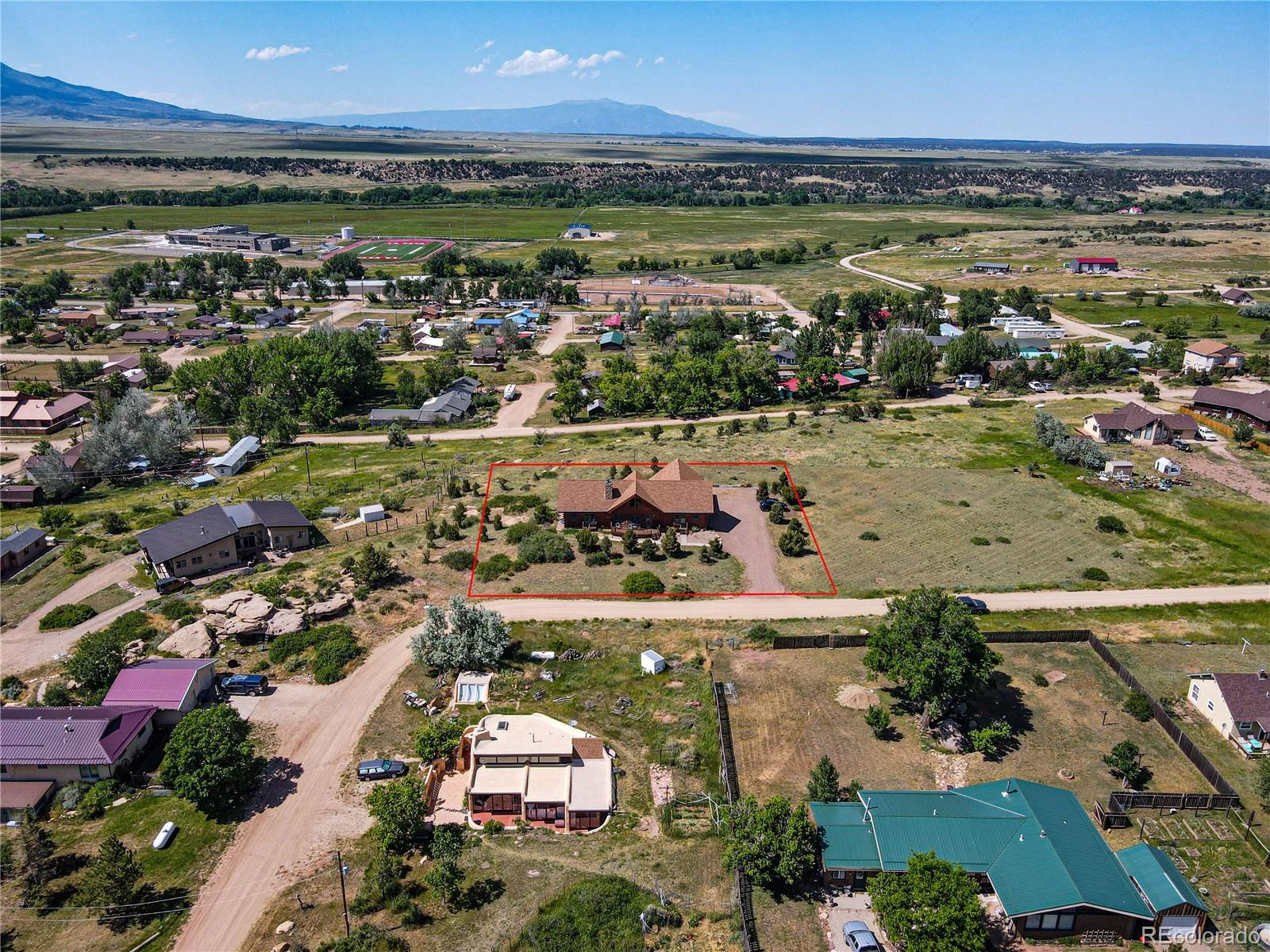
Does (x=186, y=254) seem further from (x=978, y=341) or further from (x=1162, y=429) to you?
(x=1162, y=429)

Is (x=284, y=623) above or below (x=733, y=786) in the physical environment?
above

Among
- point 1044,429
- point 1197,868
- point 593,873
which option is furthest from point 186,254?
point 1197,868

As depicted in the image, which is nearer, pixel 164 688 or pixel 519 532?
pixel 164 688

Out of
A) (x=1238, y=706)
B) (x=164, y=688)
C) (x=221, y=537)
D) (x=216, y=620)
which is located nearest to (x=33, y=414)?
(x=221, y=537)

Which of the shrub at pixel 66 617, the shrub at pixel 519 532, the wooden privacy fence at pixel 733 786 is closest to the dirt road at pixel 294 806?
the shrub at pixel 519 532

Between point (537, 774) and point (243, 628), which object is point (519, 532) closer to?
point (243, 628)

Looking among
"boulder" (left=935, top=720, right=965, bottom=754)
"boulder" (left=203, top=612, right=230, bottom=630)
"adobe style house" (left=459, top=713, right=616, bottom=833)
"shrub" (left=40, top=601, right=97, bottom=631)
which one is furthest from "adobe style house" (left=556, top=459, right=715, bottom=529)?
"shrub" (left=40, top=601, right=97, bottom=631)

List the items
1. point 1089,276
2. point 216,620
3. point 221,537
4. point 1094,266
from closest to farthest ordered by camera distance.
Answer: point 216,620, point 221,537, point 1089,276, point 1094,266

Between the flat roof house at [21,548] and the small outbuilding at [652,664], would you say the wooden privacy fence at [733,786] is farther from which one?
the flat roof house at [21,548]
